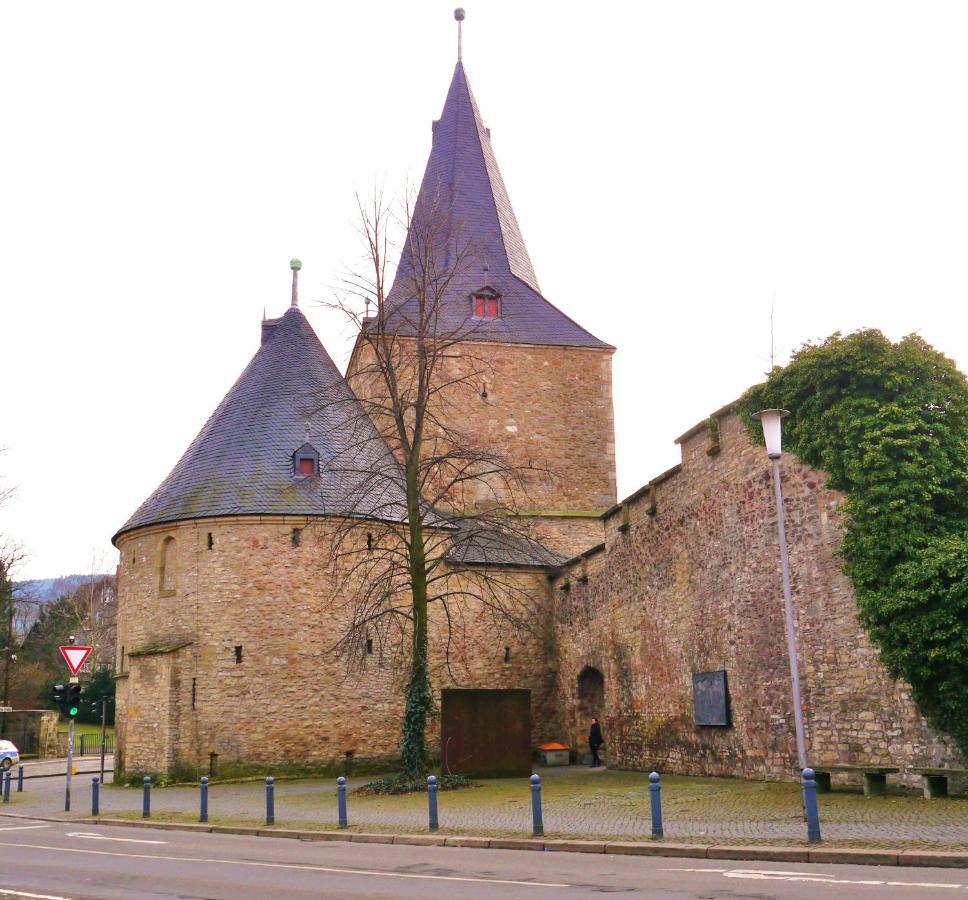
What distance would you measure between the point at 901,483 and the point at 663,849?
6.32 m

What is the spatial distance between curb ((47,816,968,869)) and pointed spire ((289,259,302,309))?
61.8 ft

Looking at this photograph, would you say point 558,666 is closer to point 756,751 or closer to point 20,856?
point 756,751

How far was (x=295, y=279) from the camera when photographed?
31.0 metres

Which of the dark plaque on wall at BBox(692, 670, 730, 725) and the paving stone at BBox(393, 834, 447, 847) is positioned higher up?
the dark plaque on wall at BBox(692, 670, 730, 725)

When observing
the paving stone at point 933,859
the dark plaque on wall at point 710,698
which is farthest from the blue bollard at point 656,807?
the dark plaque on wall at point 710,698

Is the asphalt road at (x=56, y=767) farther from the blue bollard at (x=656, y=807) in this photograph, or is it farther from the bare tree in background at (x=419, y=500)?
the blue bollard at (x=656, y=807)

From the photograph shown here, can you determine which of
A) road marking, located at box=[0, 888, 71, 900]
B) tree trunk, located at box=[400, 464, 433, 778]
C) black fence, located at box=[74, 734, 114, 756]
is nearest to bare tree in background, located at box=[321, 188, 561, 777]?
tree trunk, located at box=[400, 464, 433, 778]

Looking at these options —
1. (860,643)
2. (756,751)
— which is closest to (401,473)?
(756,751)

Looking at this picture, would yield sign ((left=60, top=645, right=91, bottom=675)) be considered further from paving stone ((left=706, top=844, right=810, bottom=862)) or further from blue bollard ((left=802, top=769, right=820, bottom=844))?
blue bollard ((left=802, top=769, right=820, bottom=844))

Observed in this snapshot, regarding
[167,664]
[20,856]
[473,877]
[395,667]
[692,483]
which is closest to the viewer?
[473,877]

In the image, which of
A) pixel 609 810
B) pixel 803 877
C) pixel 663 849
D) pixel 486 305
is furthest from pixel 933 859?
pixel 486 305

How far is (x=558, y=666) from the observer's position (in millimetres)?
28203

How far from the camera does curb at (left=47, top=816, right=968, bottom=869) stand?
348 inches

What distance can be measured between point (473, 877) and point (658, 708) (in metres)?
12.2
